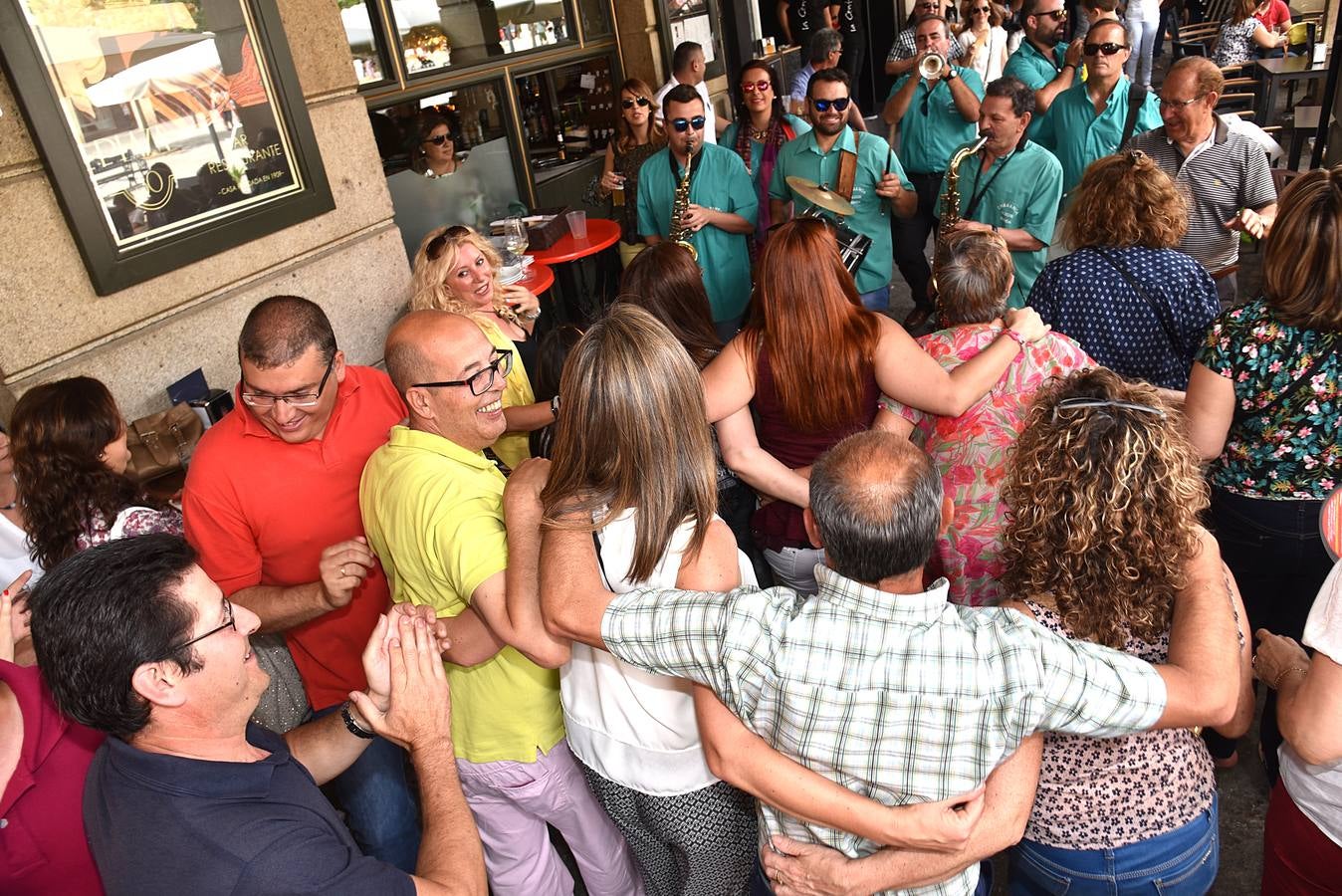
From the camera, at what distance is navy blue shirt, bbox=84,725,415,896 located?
4.28 feet

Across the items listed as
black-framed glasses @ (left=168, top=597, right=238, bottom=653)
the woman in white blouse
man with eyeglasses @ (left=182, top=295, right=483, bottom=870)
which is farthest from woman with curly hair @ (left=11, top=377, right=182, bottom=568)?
the woman in white blouse

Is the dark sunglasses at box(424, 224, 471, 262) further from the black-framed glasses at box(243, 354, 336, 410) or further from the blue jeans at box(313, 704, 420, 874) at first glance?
the blue jeans at box(313, 704, 420, 874)

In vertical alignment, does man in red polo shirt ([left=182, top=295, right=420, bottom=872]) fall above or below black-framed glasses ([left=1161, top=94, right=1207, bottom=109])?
below

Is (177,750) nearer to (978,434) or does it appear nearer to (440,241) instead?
(978,434)

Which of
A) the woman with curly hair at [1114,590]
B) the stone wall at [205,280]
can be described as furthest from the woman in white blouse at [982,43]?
the woman with curly hair at [1114,590]

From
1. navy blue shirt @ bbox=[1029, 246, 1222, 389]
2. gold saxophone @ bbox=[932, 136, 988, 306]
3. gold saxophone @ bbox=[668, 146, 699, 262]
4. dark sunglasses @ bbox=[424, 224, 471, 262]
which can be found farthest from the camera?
gold saxophone @ bbox=[668, 146, 699, 262]

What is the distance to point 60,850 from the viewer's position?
5.13 ft

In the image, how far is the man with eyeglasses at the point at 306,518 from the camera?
2.28 metres

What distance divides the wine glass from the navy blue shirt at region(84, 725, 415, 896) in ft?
12.1

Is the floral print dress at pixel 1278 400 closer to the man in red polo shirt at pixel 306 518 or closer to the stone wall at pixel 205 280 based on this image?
the man in red polo shirt at pixel 306 518

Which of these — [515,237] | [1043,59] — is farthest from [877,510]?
[1043,59]

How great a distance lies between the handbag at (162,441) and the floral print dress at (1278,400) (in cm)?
308

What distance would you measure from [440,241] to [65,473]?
5.69ft

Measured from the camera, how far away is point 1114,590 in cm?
157
